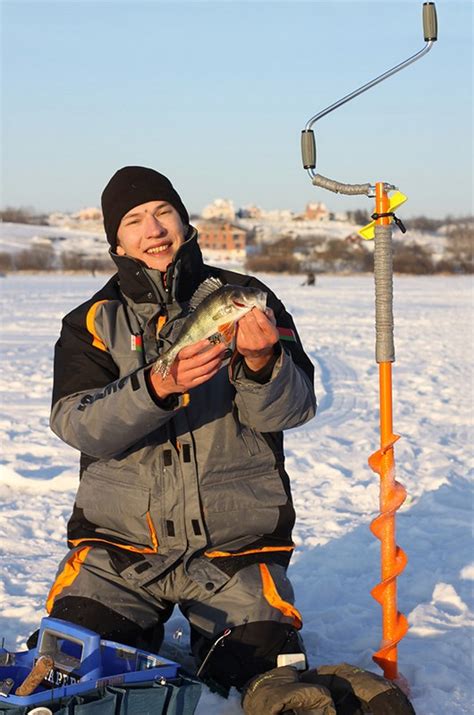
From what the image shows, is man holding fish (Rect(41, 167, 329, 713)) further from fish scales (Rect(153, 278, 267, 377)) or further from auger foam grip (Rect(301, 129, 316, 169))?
auger foam grip (Rect(301, 129, 316, 169))

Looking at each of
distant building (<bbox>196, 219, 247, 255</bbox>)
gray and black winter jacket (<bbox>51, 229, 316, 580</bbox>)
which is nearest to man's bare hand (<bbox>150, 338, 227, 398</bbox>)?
gray and black winter jacket (<bbox>51, 229, 316, 580</bbox>)

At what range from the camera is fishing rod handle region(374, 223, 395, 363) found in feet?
11.1

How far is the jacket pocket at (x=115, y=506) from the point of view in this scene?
3377 mm

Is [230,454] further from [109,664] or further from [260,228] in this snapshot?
[260,228]

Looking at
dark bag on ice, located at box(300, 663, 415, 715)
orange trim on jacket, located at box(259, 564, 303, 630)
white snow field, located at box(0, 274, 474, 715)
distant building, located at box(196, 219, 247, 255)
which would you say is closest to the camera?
dark bag on ice, located at box(300, 663, 415, 715)

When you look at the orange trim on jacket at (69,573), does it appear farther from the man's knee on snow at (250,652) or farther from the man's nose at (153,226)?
A: the man's nose at (153,226)

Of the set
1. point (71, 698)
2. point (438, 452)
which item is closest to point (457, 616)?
point (71, 698)

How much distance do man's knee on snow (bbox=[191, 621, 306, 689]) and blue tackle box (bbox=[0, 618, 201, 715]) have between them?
44 centimetres

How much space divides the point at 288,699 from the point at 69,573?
3.41ft

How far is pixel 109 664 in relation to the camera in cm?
296

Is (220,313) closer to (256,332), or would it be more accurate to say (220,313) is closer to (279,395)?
(256,332)

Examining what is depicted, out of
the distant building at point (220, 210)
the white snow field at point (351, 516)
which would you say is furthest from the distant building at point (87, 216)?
the white snow field at point (351, 516)

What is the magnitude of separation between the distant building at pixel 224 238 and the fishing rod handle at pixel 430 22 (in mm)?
105386

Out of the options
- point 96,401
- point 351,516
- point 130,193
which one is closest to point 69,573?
point 96,401
